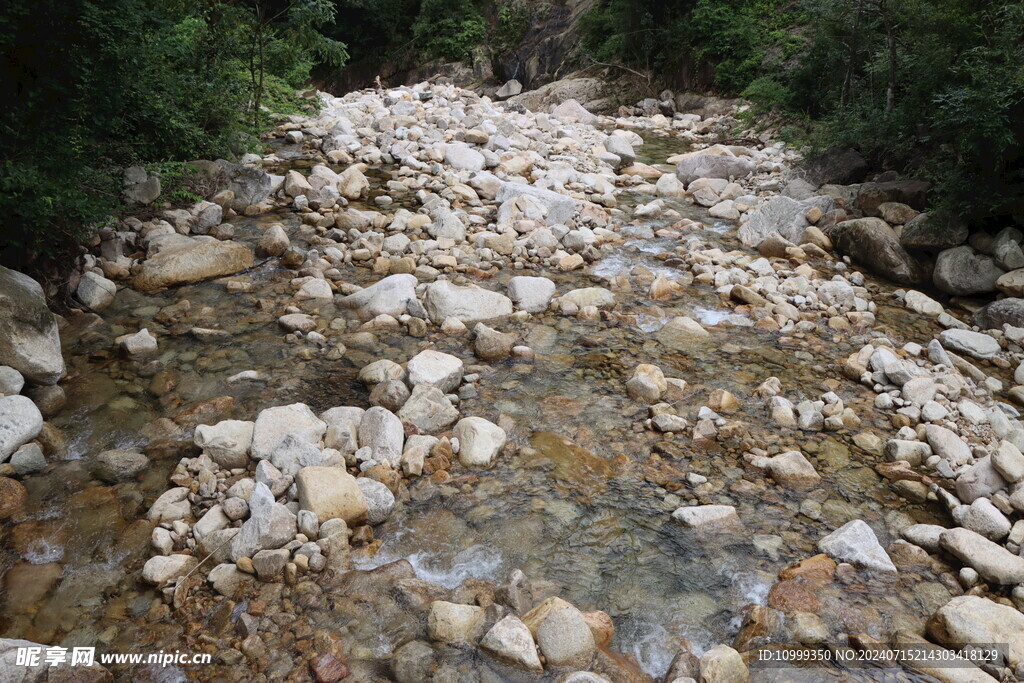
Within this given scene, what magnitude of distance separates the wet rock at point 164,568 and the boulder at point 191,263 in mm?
3753

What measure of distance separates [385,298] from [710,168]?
7.27 meters

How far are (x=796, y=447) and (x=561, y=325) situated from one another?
7.94 ft

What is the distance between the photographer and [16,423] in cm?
381

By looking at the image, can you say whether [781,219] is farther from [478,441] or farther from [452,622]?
[452,622]

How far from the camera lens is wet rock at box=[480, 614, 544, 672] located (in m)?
2.81

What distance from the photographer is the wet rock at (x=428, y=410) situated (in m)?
4.41

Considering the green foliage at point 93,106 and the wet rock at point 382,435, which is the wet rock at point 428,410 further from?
→ the green foliage at point 93,106

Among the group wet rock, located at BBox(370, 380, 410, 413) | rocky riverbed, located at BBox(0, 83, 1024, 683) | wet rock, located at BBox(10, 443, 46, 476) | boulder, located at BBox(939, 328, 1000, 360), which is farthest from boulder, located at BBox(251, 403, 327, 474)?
boulder, located at BBox(939, 328, 1000, 360)

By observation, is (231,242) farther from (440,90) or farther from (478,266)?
(440,90)

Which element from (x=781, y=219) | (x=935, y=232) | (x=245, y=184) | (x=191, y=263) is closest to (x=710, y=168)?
(x=781, y=219)

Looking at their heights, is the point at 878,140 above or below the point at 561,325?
above

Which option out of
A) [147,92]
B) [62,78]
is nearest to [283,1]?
[147,92]

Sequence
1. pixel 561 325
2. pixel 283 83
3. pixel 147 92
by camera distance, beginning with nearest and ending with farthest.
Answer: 1. pixel 561 325
2. pixel 147 92
3. pixel 283 83

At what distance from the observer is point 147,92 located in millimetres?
6672
